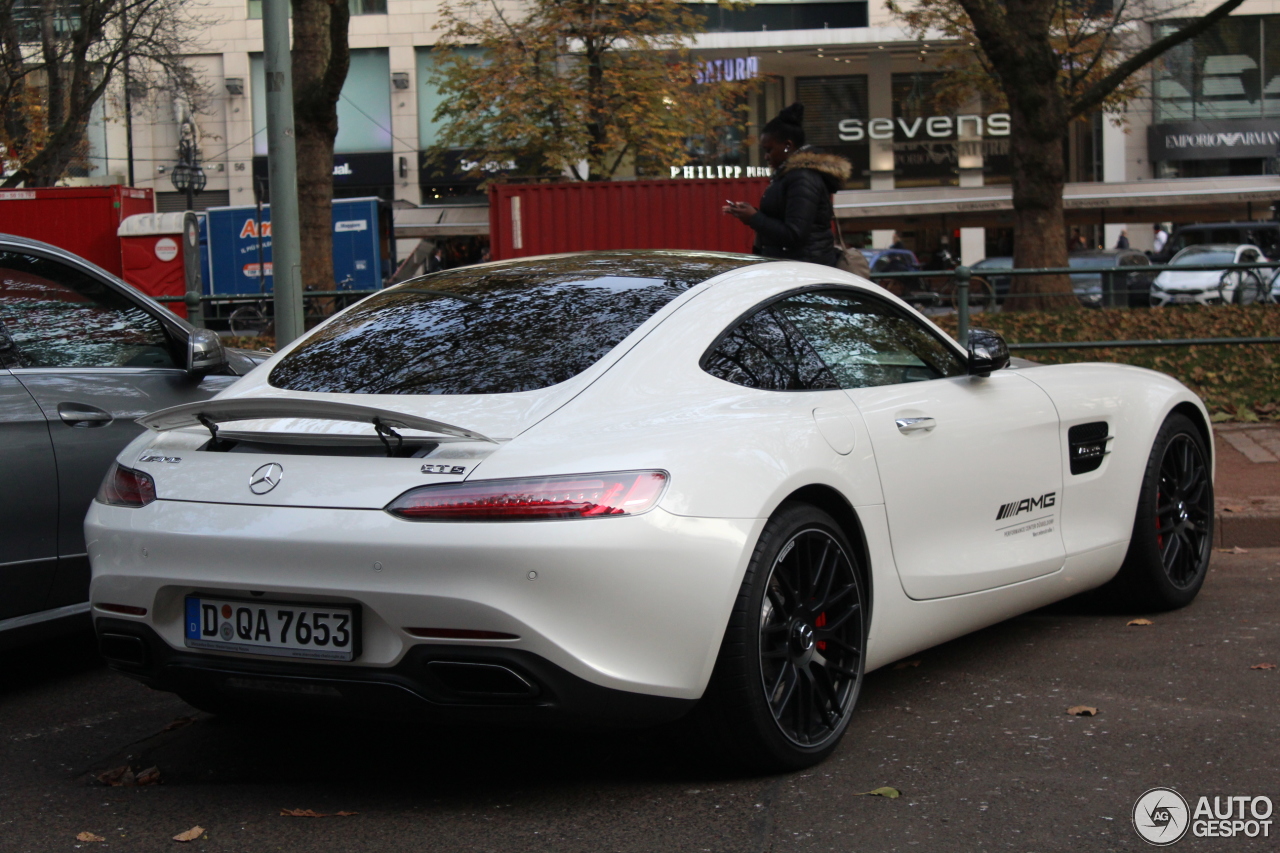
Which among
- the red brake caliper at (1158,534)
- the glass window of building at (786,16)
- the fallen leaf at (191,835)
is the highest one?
the glass window of building at (786,16)

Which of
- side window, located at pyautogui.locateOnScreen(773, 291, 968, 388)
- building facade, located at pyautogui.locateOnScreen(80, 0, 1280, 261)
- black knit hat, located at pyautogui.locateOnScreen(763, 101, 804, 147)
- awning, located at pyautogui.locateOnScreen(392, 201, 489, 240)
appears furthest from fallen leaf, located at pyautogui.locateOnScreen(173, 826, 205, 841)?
building facade, located at pyautogui.locateOnScreen(80, 0, 1280, 261)

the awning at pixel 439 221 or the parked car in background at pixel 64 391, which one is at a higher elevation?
the awning at pixel 439 221

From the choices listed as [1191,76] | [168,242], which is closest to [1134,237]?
[1191,76]

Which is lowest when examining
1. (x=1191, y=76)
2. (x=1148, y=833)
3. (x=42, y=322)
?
(x=1148, y=833)

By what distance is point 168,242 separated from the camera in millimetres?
21328

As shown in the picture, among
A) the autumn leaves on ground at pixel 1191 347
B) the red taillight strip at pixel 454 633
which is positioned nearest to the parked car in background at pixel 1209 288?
the autumn leaves on ground at pixel 1191 347

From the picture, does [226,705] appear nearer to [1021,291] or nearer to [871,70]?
[1021,291]

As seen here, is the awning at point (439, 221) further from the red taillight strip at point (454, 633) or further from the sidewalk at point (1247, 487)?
the red taillight strip at point (454, 633)

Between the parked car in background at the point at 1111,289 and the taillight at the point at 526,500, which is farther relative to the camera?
the parked car in background at the point at 1111,289

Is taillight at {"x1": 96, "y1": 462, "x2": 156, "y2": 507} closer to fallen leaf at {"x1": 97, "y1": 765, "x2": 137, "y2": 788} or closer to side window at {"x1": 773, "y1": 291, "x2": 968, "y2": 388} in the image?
fallen leaf at {"x1": 97, "y1": 765, "x2": 137, "y2": 788}

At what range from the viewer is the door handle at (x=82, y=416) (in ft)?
15.1

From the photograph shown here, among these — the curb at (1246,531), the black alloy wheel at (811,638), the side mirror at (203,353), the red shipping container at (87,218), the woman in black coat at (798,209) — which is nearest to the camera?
the black alloy wheel at (811,638)

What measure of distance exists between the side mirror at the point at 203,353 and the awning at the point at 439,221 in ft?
89.4

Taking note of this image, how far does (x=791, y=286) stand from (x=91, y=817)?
2355 millimetres
